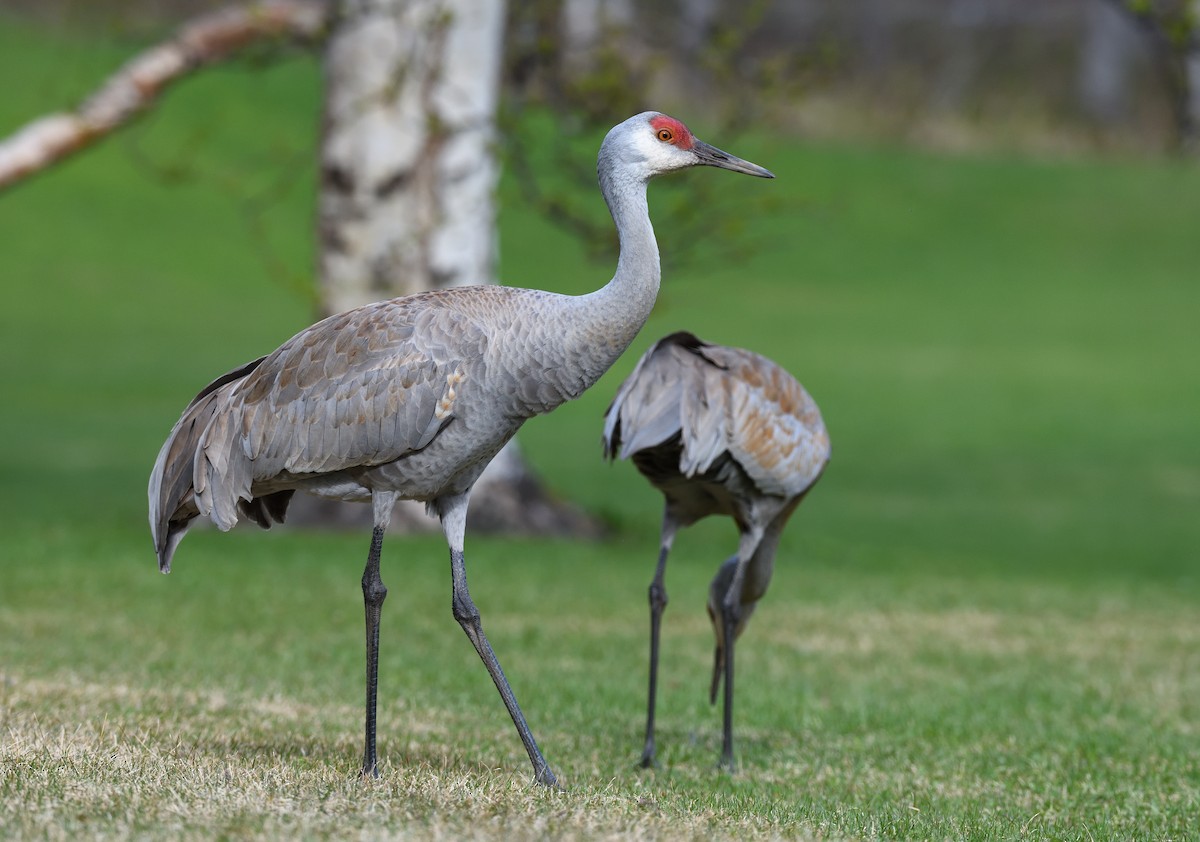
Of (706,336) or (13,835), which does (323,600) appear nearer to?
(13,835)

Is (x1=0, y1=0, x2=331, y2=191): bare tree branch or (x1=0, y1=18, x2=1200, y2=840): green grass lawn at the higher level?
(x1=0, y1=0, x2=331, y2=191): bare tree branch

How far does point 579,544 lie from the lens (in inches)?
524

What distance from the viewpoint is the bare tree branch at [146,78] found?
12.5 meters

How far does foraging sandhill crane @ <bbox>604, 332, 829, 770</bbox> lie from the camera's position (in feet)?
21.4

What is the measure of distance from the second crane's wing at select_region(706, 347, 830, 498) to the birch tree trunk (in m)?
5.94

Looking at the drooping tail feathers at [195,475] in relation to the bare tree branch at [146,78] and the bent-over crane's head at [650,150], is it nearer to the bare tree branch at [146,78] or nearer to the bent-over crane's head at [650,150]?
the bent-over crane's head at [650,150]

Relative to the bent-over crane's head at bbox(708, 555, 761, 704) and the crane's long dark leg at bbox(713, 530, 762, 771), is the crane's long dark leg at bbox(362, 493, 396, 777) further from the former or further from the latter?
the bent-over crane's head at bbox(708, 555, 761, 704)

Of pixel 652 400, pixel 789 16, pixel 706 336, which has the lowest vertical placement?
pixel 652 400

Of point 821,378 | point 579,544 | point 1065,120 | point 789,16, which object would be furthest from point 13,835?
point 789,16

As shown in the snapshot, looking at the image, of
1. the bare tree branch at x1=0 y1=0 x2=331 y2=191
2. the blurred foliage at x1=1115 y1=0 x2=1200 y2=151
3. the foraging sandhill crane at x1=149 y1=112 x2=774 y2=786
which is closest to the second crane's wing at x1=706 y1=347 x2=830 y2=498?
the foraging sandhill crane at x1=149 y1=112 x2=774 y2=786

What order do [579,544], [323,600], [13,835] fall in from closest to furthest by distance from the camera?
[13,835] < [323,600] < [579,544]

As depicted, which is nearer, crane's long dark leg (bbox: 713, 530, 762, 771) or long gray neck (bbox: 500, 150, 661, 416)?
long gray neck (bbox: 500, 150, 661, 416)

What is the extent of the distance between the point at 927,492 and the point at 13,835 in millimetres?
14375

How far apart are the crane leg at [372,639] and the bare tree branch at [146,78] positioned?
24.6 feet
